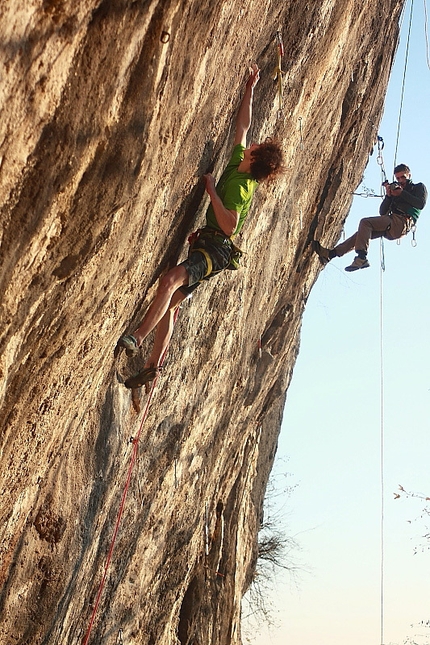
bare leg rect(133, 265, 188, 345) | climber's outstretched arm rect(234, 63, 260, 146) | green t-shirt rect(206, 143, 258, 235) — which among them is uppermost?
climber's outstretched arm rect(234, 63, 260, 146)

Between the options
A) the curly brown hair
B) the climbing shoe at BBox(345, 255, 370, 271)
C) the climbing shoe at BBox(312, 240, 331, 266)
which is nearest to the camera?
the curly brown hair

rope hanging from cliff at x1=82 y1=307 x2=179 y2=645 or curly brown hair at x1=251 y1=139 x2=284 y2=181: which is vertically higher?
curly brown hair at x1=251 y1=139 x2=284 y2=181

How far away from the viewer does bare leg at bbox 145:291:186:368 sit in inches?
255

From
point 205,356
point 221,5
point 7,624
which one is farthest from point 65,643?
point 221,5

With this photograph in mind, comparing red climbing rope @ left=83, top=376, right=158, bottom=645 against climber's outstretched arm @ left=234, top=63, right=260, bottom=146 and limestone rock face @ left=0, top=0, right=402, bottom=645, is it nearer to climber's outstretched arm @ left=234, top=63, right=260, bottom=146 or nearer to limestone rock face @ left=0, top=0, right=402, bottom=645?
limestone rock face @ left=0, top=0, right=402, bottom=645

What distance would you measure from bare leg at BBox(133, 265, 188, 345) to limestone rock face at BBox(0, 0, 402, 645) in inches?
6.6

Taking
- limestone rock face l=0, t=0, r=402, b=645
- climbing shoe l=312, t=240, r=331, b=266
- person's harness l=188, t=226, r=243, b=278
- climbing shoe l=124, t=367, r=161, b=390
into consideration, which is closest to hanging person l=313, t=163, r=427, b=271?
climbing shoe l=312, t=240, r=331, b=266

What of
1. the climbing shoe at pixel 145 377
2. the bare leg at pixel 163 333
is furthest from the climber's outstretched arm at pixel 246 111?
the climbing shoe at pixel 145 377

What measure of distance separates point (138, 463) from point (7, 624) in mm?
2210

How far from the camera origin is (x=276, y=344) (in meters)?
11.6

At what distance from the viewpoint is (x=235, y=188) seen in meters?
6.47

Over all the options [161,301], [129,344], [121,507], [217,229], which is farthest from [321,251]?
[129,344]

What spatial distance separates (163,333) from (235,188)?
1241 mm

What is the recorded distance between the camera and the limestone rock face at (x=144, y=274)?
424 centimetres
